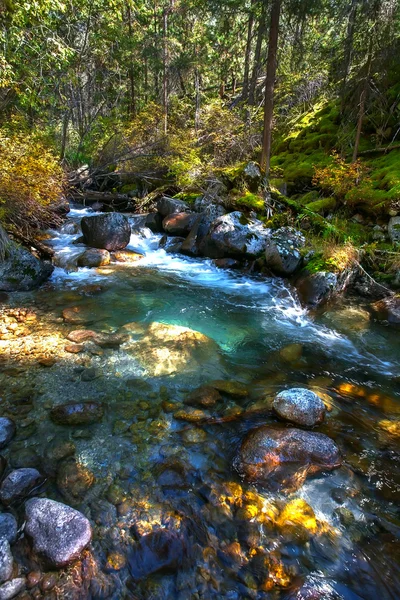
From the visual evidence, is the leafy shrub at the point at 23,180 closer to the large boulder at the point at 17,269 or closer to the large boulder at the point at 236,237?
the large boulder at the point at 17,269

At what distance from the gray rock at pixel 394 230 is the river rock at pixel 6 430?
8908 mm

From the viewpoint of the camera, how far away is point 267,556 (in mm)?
2871

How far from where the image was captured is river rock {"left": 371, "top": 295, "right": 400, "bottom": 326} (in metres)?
7.23

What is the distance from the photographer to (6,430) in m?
3.85

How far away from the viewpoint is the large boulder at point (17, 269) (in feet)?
26.0

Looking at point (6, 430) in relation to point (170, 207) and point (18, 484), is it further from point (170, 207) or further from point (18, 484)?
point (170, 207)

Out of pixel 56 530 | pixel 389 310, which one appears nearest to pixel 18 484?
pixel 56 530

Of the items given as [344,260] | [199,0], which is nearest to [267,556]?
[344,260]

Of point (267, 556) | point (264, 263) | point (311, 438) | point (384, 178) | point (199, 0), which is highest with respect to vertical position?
point (199, 0)

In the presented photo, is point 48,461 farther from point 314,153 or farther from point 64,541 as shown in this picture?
point 314,153

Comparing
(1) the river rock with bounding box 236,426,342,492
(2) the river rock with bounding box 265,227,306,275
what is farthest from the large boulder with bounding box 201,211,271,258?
(1) the river rock with bounding box 236,426,342,492

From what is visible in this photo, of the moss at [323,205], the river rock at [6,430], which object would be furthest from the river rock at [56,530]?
the moss at [323,205]

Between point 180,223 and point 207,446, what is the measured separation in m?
9.81

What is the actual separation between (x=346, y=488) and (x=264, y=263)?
7130 mm
